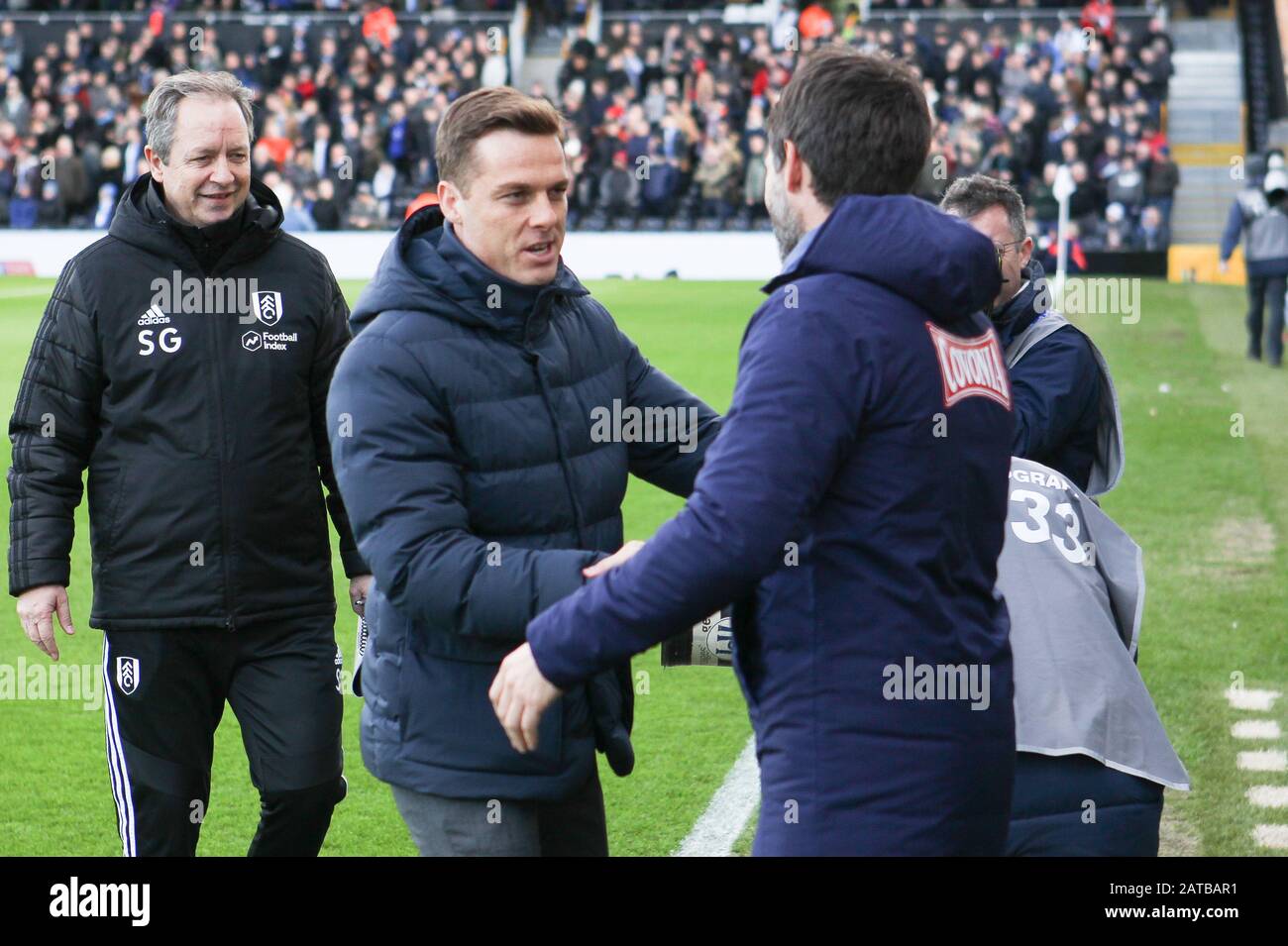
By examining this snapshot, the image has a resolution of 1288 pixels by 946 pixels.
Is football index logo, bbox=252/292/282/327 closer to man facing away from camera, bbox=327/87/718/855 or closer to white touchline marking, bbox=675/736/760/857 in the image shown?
man facing away from camera, bbox=327/87/718/855

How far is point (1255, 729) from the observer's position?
6402 millimetres

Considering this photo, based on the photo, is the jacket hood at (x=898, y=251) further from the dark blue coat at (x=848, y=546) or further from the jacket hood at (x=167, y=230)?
the jacket hood at (x=167, y=230)

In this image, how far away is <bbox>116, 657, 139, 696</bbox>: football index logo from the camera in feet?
13.1

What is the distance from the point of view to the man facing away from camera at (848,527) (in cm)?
247

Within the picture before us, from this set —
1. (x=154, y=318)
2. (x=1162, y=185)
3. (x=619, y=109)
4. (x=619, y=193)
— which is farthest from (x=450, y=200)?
(x=619, y=109)

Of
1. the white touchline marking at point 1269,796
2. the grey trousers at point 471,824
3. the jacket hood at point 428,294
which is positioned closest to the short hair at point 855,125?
the jacket hood at point 428,294

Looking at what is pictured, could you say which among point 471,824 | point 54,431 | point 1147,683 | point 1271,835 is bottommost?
point 1147,683

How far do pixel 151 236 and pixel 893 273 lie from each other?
2145mm

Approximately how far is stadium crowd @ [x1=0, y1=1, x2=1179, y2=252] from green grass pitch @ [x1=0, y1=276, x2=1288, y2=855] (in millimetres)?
10943

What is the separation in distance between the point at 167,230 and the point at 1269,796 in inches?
153

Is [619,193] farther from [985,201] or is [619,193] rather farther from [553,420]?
[553,420]

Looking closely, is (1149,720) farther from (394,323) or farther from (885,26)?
(885,26)

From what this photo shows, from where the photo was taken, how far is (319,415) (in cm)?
418
